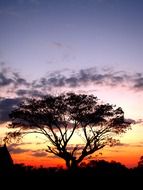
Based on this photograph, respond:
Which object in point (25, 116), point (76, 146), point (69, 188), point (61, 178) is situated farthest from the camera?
point (25, 116)

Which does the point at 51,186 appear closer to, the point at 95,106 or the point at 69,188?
the point at 69,188

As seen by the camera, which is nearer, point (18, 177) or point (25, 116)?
point (18, 177)

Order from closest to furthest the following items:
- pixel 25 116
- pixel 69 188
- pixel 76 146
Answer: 1. pixel 69 188
2. pixel 76 146
3. pixel 25 116

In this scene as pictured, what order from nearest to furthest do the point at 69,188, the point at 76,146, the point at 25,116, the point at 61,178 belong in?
the point at 69,188 < the point at 61,178 < the point at 76,146 < the point at 25,116

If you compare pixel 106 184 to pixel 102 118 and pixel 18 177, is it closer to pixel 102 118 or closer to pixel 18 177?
pixel 18 177

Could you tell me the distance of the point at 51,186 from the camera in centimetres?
1712

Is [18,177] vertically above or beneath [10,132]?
beneath

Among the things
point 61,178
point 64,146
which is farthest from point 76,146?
point 61,178

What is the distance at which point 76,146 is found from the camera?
126 ft

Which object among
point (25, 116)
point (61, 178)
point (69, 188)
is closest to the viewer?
point (69, 188)

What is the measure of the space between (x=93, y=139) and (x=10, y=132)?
35.0ft

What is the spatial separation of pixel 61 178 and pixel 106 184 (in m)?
2.57

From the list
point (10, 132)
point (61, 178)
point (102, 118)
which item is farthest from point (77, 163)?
point (61, 178)

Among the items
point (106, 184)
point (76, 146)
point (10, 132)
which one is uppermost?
point (10, 132)
